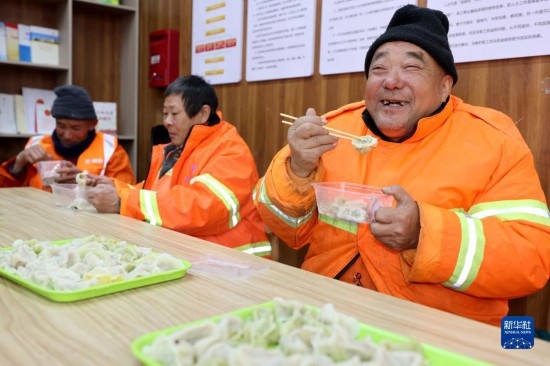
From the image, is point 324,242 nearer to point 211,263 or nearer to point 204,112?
point 211,263

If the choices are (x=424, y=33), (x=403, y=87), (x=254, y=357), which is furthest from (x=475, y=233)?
(x=254, y=357)

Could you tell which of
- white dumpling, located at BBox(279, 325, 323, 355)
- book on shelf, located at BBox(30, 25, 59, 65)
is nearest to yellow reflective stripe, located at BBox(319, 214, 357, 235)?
white dumpling, located at BBox(279, 325, 323, 355)

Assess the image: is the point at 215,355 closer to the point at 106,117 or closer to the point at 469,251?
the point at 469,251

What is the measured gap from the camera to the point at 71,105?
3025 millimetres

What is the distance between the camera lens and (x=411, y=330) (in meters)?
0.82

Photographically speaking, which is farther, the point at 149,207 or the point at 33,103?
the point at 33,103

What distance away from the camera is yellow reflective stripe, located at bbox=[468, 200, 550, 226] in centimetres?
130

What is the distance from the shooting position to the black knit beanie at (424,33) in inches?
59.9

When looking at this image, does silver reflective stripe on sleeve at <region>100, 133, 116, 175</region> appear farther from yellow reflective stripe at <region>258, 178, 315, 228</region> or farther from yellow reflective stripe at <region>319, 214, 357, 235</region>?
yellow reflective stripe at <region>319, 214, 357, 235</region>

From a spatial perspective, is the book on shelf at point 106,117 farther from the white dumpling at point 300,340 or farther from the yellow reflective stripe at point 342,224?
the white dumpling at point 300,340

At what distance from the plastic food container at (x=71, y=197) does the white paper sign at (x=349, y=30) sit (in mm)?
1308

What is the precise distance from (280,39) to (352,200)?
166 cm

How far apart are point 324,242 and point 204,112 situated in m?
1.15

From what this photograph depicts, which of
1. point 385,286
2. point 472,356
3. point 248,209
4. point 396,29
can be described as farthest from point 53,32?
point 472,356
